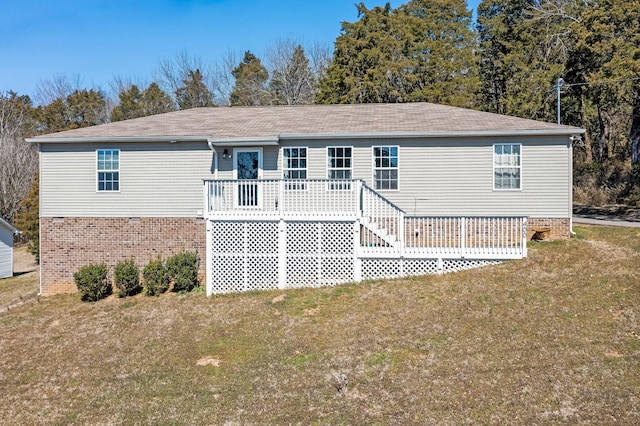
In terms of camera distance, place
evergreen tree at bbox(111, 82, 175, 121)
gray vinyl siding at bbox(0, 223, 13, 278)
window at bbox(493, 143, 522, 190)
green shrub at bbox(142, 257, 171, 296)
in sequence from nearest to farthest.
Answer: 1. green shrub at bbox(142, 257, 171, 296)
2. window at bbox(493, 143, 522, 190)
3. gray vinyl siding at bbox(0, 223, 13, 278)
4. evergreen tree at bbox(111, 82, 175, 121)

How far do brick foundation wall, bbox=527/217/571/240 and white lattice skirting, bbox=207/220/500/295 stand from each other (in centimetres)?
307

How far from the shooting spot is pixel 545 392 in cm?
714

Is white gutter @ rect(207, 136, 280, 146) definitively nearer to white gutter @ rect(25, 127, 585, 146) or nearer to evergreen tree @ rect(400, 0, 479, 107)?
white gutter @ rect(25, 127, 585, 146)

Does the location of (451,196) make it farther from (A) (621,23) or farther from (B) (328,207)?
(A) (621,23)

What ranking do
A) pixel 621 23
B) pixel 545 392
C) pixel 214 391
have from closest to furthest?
pixel 545 392 → pixel 214 391 → pixel 621 23

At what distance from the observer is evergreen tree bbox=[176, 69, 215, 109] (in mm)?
48250

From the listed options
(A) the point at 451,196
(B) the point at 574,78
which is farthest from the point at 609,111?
(A) the point at 451,196

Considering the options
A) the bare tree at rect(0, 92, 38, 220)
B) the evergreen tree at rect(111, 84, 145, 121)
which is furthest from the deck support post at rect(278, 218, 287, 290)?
the evergreen tree at rect(111, 84, 145, 121)

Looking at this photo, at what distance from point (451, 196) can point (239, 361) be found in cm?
873

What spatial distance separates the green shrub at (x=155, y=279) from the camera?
14234mm

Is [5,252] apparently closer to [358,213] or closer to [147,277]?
[147,277]

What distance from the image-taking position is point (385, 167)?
15234 millimetres

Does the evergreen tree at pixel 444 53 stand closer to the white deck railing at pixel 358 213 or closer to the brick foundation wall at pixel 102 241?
Answer: the white deck railing at pixel 358 213

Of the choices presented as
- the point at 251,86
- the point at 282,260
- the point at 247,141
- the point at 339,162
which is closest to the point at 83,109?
the point at 251,86
